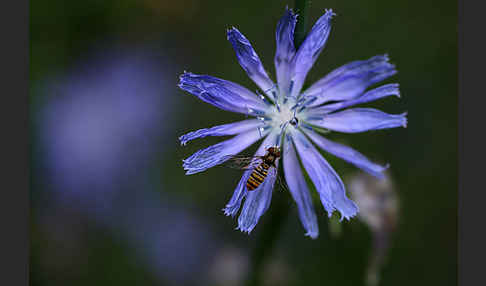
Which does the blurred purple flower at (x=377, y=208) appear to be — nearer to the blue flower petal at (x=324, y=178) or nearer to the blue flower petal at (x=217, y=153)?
the blue flower petal at (x=324, y=178)

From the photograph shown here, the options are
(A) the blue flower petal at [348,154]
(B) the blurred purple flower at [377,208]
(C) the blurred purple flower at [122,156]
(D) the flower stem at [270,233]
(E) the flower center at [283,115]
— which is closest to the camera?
(A) the blue flower petal at [348,154]

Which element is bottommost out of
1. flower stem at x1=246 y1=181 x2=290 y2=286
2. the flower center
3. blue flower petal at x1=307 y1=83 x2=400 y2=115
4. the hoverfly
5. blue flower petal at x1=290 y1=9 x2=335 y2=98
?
flower stem at x1=246 y1=181 x2=290 y2=286

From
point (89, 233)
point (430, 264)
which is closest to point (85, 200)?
point (89, 233)

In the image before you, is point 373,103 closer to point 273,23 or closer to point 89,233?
point 273,23

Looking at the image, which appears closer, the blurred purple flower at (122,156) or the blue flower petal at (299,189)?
the blue flower petal at (299,189)

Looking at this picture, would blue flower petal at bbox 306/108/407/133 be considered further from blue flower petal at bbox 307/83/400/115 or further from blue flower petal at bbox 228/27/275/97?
blue flower petal at bbox 228/27/275/97

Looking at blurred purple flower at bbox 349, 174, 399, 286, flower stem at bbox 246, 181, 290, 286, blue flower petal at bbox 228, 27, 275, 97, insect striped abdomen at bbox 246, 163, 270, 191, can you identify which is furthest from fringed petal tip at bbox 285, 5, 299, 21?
blurred purple flower at bbox 349, 174, 399, 286

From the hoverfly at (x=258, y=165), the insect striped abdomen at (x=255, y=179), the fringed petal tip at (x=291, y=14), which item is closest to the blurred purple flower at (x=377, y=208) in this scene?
the hoverfly at (x=258, y=165)
